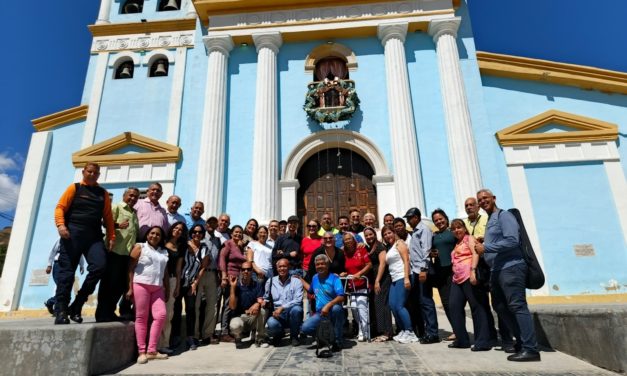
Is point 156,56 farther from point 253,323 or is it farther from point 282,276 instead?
point 253,323

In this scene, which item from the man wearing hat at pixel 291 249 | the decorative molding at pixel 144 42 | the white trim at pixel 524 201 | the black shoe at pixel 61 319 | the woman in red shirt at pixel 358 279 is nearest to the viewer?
the black shoe at pixel 61 319

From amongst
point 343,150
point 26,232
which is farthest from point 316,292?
point 26,232

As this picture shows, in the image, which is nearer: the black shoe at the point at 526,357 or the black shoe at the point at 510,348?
the black shoe at the point at 526,357

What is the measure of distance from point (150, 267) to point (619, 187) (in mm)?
11184

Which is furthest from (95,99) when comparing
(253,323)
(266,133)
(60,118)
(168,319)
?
(253,323)

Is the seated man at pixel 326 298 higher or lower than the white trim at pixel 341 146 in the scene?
lower

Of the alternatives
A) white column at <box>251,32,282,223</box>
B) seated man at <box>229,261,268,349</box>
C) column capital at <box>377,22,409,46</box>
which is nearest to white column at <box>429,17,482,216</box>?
column capital at <box>377,22,409,46</box>

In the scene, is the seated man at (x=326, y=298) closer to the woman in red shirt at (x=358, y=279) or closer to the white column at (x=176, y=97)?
the woman in red shirt at (x=358, y=279)

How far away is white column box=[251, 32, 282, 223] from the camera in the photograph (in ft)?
32.5

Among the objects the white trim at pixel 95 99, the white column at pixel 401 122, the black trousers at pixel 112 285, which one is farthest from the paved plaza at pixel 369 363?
the white trim at pixel 95 99

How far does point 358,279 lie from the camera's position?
5.09 m

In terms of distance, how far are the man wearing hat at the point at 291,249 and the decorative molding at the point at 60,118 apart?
32.0 feet

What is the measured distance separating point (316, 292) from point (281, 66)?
8941 millimetres

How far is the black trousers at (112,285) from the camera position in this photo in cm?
415
